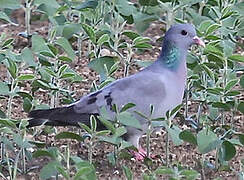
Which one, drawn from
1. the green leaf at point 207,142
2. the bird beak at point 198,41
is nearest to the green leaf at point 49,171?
the green leaf at point 207,142

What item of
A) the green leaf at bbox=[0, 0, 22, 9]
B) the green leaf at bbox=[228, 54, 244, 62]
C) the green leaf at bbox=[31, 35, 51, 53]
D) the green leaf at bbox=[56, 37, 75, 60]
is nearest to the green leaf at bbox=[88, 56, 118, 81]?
the green leaf at bbox=[56, 37, 75, 60]

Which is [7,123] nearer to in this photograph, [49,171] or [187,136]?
[49,171]

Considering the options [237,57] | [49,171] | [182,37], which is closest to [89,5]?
[182,37]

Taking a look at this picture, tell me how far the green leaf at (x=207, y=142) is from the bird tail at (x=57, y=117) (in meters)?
0.65

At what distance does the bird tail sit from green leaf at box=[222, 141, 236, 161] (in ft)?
2.35

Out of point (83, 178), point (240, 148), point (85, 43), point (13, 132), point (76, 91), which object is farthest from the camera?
point (85, 43)

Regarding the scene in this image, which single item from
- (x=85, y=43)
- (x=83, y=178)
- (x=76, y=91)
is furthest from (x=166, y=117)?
(x=85, y=43)

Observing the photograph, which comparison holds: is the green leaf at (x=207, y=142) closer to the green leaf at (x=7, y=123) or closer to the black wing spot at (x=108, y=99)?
the black wing spot at (x=108, y=99)

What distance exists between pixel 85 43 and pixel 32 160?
1.88m

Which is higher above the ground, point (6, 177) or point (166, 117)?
point (166, 117)

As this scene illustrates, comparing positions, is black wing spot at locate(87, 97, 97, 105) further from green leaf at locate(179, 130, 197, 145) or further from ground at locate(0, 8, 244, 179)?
green leaf at locate(179, 130, 197, 145)

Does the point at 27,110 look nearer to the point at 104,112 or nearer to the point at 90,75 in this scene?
the point at 104,112

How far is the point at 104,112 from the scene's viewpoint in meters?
4.98

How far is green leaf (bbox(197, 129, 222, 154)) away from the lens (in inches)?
191
